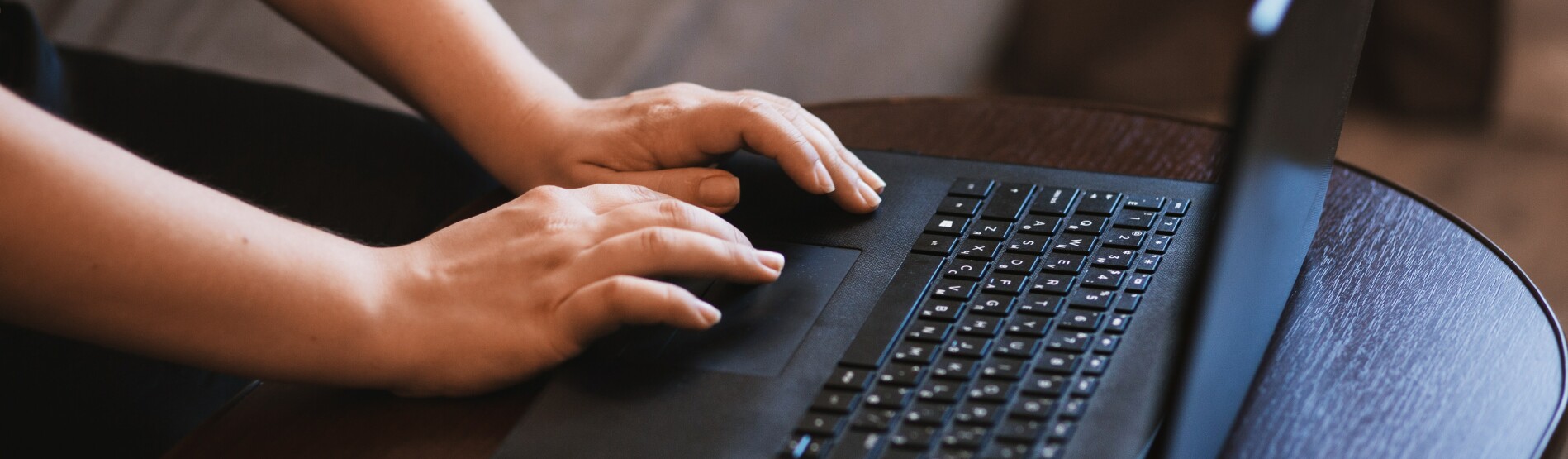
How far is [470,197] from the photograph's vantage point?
0.84 meters

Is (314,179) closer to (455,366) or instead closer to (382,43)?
(382,43)

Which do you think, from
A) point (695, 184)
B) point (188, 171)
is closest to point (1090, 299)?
point (695, 184)

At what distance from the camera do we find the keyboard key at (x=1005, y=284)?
0.56 metres

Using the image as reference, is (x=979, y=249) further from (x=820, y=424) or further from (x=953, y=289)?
(x=820, y=424)

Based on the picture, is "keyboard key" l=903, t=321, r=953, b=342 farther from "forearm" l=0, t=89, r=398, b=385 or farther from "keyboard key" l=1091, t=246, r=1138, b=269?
"forearm" l=0, t=89, r=398, b=385

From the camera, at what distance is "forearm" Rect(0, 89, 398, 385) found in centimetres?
48

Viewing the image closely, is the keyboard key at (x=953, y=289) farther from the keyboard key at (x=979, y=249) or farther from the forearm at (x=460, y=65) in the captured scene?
the forearm at (x=460, y=65)

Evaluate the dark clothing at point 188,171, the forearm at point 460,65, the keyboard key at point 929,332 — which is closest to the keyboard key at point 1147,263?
the keyboard key at point 929,332

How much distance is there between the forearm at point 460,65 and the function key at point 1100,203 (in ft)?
1.04

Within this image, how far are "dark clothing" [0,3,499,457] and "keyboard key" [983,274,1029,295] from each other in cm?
42

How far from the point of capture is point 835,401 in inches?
19.7

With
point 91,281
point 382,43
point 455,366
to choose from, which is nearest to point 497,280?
point 455,366

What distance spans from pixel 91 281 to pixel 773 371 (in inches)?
11.1

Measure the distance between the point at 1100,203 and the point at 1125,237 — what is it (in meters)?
0.04
